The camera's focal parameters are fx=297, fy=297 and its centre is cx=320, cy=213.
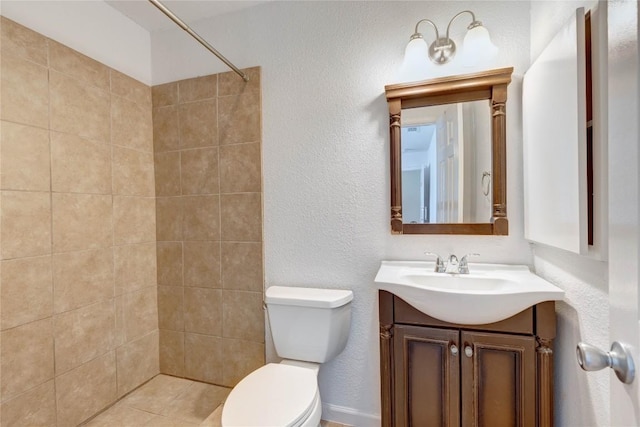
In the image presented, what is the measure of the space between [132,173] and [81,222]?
17.2 inches

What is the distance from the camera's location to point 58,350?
1.53 m

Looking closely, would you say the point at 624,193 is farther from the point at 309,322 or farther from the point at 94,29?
the point at 94,29

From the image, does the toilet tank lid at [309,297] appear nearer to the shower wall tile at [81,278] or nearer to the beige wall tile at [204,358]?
the beige wall tile at [204,358]

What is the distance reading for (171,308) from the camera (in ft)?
6.75

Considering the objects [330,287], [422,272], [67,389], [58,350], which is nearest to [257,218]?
[330,287]

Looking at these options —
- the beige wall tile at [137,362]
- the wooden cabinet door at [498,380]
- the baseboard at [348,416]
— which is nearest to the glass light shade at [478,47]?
the wooden cabinet door at [498,380]

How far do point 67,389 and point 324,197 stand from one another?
170cm

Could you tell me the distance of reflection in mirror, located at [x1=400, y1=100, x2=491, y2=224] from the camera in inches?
57.7

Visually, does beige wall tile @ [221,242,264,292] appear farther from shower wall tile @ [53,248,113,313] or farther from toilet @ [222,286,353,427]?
shower wall tile @ [53,248,113,313]

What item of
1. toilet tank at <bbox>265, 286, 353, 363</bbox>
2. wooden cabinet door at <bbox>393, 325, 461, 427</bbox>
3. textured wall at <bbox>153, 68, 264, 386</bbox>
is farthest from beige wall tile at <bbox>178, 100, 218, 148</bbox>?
wooden cabinet door at <bbox>393, 325, 461, 427</bbox>

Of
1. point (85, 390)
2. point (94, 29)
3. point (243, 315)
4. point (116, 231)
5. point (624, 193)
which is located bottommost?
point (85, 390)

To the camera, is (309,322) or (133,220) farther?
(133,220)

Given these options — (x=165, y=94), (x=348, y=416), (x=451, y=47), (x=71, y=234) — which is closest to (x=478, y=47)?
(x=451, y=47)

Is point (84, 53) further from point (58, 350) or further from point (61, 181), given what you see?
point (58, 350)
